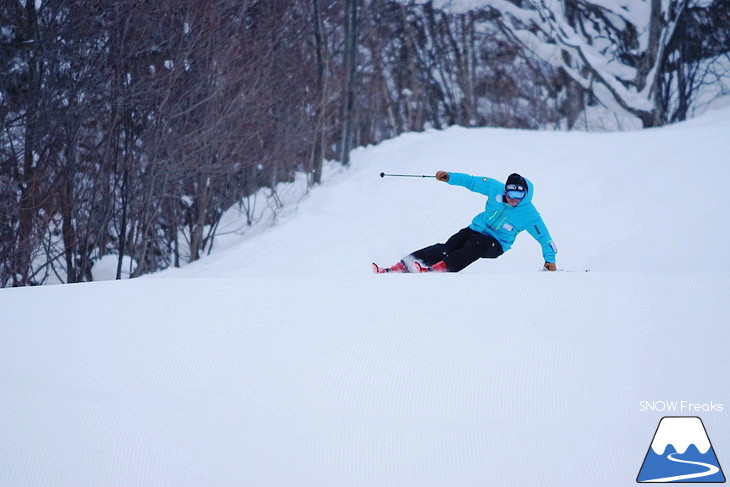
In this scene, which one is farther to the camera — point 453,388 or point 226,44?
point 226,44

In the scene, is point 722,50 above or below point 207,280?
above

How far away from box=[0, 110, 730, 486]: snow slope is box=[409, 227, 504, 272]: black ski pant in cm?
207

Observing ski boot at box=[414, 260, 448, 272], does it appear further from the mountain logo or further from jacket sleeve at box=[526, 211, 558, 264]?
the mountain logo

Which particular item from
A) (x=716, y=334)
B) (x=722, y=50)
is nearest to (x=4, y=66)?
(x=716, y=334)

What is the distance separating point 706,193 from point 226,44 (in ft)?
24.3

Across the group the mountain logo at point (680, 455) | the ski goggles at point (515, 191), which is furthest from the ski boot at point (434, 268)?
the mountain logo at point (680, 455)

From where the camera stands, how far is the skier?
6.63 meters

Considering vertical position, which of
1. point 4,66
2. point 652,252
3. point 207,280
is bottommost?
point 652,252

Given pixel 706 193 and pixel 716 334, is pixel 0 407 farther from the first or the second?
pixel 706 193

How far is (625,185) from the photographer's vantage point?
1219cm

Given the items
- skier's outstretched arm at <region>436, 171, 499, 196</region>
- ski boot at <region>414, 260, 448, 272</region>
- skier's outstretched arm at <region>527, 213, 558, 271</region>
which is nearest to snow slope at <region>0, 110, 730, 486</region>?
ski boot at <region>414, 260, 448, 272</region>

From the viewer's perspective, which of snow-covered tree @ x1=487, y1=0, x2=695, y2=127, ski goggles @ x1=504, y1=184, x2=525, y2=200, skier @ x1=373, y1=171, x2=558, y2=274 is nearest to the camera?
ski goggles @ x1=504, y1=184, x2=525, y2=200

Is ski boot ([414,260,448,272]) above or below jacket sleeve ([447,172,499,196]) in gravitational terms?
below

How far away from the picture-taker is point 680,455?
3.13 m
